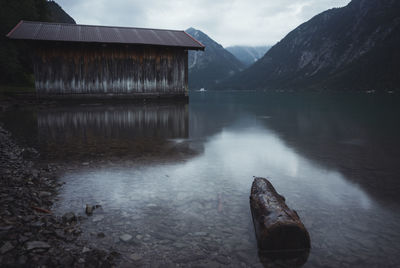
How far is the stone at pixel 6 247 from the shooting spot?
3.29 meters

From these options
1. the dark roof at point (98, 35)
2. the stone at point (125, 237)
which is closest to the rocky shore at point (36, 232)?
the stone at point (125, 237)

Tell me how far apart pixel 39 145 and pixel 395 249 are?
1084 centimetres

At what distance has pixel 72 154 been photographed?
8.97 metres

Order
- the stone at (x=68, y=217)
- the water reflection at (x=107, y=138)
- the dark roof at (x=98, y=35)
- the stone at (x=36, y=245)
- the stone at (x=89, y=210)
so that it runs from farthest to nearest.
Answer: the dark roof at (x=98, y=35) < the water reflection at (x=107, y=138) < the stone at (x=89, y=210) < the stone at (x=68, y=217) < the stone at (x=36, y=245)

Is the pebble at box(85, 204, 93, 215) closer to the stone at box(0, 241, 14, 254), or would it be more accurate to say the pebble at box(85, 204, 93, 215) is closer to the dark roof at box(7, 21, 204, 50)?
the stone at box(0, 241, 14, 254)

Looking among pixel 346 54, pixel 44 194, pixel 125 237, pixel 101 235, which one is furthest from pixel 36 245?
pixel 346 54

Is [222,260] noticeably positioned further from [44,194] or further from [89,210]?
[44,194]

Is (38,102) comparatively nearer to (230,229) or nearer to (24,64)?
(24,64)

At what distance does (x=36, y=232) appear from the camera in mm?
3861

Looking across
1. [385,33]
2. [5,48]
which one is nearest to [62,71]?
[5,48]

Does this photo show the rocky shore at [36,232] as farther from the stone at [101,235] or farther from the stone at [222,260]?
the stone at [222,260]

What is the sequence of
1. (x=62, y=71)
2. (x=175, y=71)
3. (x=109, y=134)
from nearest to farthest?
(x=109, y=134) → (x=62, y=71) → (x=175, y=71)

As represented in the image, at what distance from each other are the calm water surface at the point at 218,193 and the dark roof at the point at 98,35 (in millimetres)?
14529

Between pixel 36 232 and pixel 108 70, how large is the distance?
23748mm
